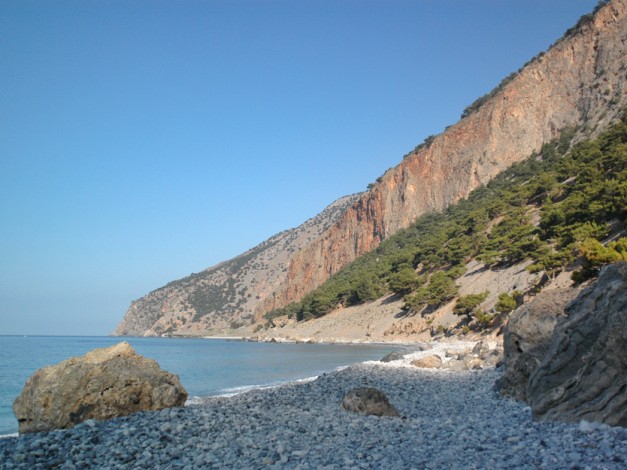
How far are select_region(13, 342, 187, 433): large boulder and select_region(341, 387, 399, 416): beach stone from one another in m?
4.83

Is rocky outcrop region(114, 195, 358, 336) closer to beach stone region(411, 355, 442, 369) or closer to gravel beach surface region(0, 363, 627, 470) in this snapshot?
beach stone region(411, 355, 442, 369)

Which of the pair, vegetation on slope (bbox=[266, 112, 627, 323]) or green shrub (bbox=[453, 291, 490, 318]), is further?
green shrub (bbox=[453, 291, 490, 318])

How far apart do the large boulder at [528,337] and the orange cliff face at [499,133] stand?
235 feet

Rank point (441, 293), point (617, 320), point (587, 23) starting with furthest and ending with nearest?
point (587, 23) → point (441, 293) → point (617, 320)

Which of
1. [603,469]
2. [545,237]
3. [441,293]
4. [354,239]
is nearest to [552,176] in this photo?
[545,237]

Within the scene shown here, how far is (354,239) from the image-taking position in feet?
354

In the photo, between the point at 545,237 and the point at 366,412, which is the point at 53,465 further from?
the point at 545,237

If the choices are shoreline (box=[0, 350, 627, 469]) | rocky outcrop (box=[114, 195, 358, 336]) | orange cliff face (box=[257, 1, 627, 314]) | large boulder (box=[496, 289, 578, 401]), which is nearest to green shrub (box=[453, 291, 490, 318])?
large boulder (box=[496, 289, 578, 401])

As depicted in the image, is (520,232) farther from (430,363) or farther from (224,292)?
(224,292)

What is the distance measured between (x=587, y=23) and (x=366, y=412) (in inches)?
3769

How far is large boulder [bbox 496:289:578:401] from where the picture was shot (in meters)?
12.0

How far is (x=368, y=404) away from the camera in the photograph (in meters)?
11.2

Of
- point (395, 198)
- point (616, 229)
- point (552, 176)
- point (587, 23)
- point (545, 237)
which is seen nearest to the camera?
point (616, 229)

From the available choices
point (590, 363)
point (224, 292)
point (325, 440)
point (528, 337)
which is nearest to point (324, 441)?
point (325, 440)
